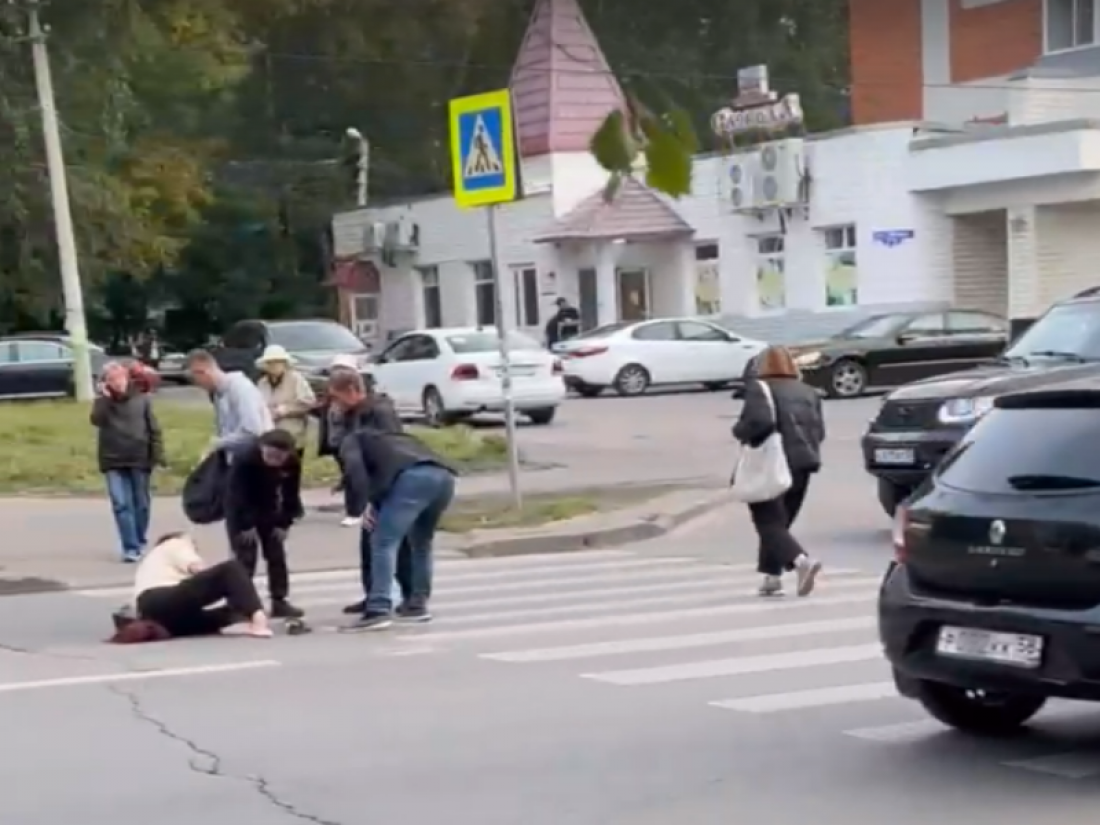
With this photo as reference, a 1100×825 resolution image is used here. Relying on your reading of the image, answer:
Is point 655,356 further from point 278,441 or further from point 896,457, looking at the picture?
point 278,441

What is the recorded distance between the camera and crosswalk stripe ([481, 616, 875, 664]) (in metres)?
11.6

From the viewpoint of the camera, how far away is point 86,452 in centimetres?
2358

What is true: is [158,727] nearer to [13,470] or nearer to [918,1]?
[13,470]

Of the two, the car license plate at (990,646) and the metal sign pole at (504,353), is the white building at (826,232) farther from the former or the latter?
the car license plate at (990,646)

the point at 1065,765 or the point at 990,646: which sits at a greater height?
the point at 990,646

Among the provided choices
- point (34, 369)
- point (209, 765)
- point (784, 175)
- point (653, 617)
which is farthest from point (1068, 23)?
point (209, 765)

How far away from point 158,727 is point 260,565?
7101 mm

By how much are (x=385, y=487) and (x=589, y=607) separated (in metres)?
1.95

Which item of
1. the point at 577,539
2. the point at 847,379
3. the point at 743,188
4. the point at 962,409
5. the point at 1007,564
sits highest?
the point at 743,188

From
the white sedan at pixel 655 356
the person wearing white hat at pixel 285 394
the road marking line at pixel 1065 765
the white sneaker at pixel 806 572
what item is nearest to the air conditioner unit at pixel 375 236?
the white sedan at pixel 655 356

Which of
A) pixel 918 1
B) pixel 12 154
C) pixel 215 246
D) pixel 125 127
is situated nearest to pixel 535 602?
pixel 12 154

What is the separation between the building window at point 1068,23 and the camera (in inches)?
1789

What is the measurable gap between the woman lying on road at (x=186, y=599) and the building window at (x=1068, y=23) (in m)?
36.4

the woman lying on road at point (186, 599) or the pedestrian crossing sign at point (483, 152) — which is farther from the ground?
the pedestrian crossing sign at point (483, 152)
